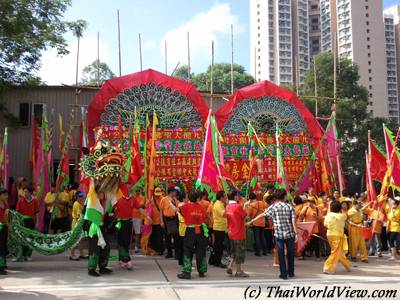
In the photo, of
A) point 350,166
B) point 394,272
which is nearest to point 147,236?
point 394,272

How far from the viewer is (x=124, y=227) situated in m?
7.88

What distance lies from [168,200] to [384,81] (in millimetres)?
62921

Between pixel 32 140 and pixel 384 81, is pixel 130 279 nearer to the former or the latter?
pixel 32 140

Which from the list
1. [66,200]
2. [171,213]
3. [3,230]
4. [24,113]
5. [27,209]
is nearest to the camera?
[3,230]

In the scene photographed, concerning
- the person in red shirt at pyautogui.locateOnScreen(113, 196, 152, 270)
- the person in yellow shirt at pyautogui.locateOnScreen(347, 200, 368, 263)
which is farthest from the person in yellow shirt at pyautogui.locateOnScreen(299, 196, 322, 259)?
the person in red shirt at pyautogui.locateOnScreen(113, 196, 152, 270)

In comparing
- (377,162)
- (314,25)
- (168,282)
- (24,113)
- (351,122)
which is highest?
(314,25)

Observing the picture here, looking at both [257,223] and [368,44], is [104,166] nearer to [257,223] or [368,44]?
[257,223]

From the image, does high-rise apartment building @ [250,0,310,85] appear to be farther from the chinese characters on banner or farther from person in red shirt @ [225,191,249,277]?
person in red shirt @ [225,191,249,277]

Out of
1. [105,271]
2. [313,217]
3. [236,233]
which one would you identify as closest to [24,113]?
[105,271]

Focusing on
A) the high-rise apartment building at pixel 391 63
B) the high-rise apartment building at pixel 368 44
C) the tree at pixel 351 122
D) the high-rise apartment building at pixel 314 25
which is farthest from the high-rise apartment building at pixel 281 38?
the tree at pixel 351 122

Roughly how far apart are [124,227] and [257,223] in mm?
3267

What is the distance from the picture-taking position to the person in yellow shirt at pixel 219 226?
7.67m

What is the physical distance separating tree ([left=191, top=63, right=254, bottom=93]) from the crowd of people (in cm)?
3191

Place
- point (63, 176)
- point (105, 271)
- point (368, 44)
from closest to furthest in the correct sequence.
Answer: point (105, 271) → point (63, 176) → point (368, 44)
